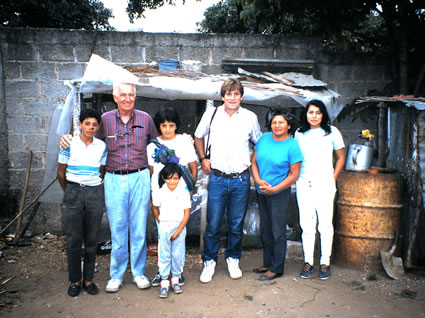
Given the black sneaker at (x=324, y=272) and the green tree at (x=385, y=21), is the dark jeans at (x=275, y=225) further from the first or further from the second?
the green tree at (x=385, y=21)

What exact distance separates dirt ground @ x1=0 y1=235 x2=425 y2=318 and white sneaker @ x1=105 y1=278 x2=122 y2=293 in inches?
2.2

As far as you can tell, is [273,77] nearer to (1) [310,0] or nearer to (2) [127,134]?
(1) [310,0]

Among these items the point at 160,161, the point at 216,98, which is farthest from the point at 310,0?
the point at 160,161

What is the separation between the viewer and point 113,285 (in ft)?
11.3

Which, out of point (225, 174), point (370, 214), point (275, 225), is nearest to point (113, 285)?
point (225, 174)

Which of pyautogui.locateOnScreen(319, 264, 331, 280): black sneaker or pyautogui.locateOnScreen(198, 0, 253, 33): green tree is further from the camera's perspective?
pyautogui.locateOnScreen(198, 0, 253, 33): green tree

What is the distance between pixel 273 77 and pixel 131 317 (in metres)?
3.20

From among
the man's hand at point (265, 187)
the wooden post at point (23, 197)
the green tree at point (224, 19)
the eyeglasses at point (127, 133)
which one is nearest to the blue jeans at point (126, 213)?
the eyeglasses at point (127, 133)

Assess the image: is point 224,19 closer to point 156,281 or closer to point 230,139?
point 230,139

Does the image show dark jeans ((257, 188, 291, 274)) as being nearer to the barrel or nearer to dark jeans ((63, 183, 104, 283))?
the barrel

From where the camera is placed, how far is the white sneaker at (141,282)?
3477 millimetres

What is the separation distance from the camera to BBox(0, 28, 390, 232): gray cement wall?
16.7 feet

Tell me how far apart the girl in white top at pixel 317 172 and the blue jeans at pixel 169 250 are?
4.10ft

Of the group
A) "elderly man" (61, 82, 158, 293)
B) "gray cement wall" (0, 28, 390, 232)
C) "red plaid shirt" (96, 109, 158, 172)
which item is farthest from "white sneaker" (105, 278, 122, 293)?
"gray cement wall" (0, 28, 390, 232)
